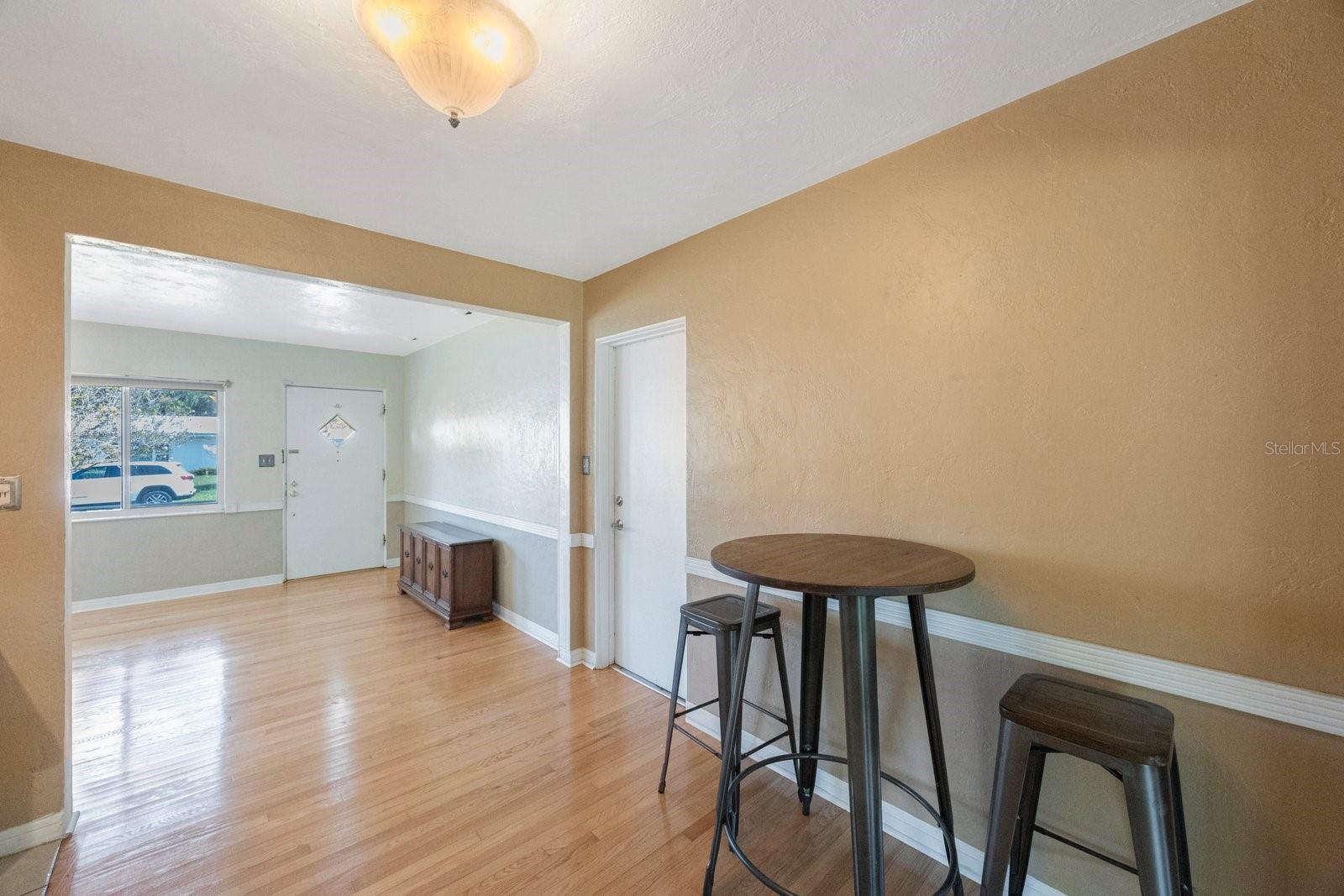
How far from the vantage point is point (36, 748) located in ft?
6.01

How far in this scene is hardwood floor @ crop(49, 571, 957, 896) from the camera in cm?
172

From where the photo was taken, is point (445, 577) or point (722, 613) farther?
point (445, 577)

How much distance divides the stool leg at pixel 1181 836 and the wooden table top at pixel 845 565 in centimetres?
63

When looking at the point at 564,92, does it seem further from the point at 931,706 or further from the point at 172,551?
the point at 172,551

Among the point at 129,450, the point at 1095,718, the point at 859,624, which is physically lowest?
the point at 1095,718

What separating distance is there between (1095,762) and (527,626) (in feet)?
11.8

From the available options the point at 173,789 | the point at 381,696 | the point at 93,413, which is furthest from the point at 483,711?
the point at 93,413

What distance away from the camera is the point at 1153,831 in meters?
1.04

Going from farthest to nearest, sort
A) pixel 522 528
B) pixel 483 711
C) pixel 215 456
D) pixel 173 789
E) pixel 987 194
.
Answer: pixel 215 456 < pixel 522 528 < pixel 483 711 < pixel 173 789 < pixel 987 194

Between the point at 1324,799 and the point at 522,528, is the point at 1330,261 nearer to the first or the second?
the point at 1324,799

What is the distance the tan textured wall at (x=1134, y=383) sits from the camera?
1.18 m

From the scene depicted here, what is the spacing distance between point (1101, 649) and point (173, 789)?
11.4 ft

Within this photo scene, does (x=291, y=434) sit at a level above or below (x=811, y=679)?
above

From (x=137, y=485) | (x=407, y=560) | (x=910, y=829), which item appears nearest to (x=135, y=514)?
(x=137, y=485)
